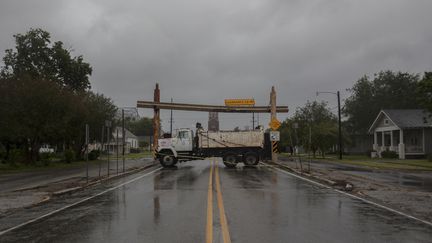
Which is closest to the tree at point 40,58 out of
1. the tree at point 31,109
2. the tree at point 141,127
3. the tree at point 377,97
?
the tree at point 31,109

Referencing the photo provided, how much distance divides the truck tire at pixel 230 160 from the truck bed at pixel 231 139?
79 centimetres

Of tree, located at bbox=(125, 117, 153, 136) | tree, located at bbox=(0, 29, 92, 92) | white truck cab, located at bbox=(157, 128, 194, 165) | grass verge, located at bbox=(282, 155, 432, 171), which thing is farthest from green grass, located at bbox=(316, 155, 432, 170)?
tree, located at bbox=(125, 117, 153, 136)

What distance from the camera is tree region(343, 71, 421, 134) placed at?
80.3m

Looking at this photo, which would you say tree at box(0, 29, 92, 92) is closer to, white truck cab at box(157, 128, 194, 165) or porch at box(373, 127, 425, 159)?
white truck cab at box(157, 128, 194, 165)

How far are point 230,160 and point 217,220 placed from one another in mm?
23654

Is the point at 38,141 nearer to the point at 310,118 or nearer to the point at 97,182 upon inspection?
the point at 97,182

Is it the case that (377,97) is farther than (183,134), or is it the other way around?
(377,97)

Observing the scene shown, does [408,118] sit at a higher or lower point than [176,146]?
higher

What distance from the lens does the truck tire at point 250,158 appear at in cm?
3447

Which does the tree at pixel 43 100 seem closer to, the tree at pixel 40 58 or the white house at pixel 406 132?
the tree at pixel 40 58

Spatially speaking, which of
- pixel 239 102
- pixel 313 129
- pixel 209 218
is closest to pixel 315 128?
pixel 313 129

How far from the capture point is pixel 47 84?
36.4 metres

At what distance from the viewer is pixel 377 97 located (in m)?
82.6

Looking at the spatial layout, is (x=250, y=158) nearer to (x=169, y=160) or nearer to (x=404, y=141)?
(x=169, y=160)
